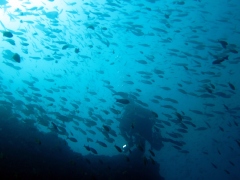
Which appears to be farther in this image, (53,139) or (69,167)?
(53,139)

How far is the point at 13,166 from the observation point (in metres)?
9.35

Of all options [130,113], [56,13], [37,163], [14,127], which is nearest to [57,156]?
[37,163]

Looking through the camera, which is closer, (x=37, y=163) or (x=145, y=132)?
(x=37, y=163)

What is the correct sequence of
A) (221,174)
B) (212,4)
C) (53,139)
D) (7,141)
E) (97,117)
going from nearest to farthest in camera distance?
(7,141) → (53,139) → (97,117) → (212,4) → (221,174)

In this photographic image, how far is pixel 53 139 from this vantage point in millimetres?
14992

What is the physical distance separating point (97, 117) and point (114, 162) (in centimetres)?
351

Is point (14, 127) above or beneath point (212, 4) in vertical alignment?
beneath

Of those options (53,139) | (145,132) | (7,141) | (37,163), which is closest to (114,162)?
(145,132)

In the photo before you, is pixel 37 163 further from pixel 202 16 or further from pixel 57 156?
pixel 202 16

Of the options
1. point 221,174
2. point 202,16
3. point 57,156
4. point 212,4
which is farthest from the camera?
point 221,174

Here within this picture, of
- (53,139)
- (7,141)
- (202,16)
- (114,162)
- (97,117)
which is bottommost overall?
(114,162)

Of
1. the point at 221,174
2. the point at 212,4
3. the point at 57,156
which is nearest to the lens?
the point at 57,156

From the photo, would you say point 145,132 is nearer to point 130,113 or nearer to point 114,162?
point 130,113

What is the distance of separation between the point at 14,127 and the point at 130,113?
843cm
